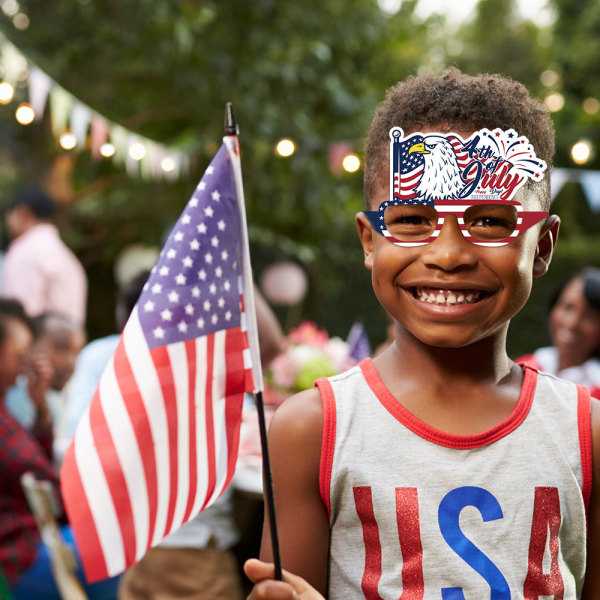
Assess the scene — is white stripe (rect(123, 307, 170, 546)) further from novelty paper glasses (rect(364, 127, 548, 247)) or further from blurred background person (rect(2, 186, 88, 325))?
blurred background person (rect(2, 186, 88, 325))

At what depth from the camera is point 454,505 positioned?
4.48 ft

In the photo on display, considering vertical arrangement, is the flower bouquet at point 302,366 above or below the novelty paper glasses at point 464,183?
below

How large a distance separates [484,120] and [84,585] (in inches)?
108

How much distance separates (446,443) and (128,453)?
56 cm

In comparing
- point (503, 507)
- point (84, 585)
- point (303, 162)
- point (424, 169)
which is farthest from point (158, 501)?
point (303, 162)

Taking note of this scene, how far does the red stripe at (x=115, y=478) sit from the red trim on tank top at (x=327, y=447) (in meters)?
0.34

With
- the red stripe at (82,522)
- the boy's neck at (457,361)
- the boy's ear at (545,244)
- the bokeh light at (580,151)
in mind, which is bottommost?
the red stripe at (82,522)

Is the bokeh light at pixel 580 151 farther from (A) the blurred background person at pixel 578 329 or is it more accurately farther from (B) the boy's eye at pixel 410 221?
(B) the boy's eye at pixel 410 221

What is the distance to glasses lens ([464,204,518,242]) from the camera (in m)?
1.42

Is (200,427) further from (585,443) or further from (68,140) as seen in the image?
(68,140)

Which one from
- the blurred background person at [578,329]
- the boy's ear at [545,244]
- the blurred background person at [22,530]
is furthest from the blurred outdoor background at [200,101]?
the boy's ear at [545,244]

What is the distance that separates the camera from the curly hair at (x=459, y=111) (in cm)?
145

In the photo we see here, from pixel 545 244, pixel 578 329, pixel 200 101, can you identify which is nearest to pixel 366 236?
pixel 545 244

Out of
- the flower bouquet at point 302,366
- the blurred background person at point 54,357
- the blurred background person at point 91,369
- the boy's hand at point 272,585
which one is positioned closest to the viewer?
the boy's hand at point 272,585
